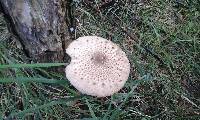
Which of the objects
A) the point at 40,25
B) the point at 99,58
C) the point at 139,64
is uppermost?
the point at 40,25

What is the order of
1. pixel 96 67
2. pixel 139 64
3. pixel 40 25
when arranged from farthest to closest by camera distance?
pixel 139 64 < pixel 40 25 < pixel 96 67

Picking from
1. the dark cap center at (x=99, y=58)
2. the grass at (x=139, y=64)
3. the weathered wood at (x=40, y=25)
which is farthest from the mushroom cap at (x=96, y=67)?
the grass at (x=139, y=64)

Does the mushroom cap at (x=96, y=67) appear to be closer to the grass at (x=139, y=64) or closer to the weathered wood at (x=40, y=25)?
the weathered wood at (x=40, y=25)

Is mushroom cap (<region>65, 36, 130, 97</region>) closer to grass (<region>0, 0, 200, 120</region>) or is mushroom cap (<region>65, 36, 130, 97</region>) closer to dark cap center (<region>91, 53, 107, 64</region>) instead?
dark cap center (<region>91, 53, 107, 64</region>)

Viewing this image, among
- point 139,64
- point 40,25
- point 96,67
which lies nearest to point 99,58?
point 96,67

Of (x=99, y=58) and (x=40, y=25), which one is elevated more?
(x=40, y=25)

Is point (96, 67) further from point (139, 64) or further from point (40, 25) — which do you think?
point (139, 64)
